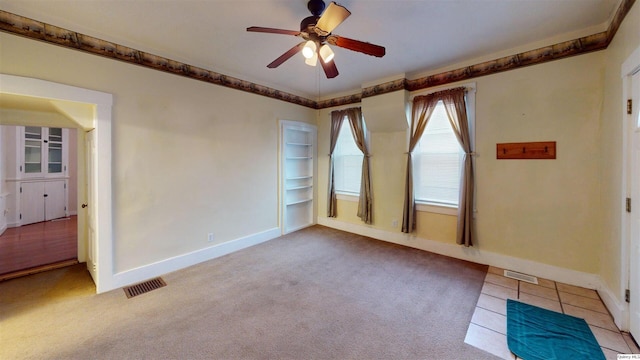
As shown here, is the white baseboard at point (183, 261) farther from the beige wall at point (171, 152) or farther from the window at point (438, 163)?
the window at point (438, 163)

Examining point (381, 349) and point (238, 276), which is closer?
point (381, 349)

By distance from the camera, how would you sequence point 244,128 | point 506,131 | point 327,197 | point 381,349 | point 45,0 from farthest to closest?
point 327,197, point 244,128, point 506,131, point 45,0, point 381,349

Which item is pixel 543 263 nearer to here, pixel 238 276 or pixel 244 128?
pixel 238 276

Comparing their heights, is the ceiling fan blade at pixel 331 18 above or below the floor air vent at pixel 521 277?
above

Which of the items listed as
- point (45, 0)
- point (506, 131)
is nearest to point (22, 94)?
point (45, 0)

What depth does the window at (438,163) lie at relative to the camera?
3588mm

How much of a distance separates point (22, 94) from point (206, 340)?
2777mm

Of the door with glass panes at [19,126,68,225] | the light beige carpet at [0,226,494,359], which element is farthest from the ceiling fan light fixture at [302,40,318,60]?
the door with glass panes at [19,126,68,225]

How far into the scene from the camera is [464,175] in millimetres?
3344

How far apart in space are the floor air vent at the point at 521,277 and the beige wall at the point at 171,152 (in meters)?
3.63

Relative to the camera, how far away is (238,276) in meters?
3.00

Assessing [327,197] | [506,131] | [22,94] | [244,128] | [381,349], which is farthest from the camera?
[327,197]

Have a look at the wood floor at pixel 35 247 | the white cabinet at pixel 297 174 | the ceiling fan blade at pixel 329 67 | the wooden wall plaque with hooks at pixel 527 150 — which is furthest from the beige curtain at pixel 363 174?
the wood floor at pixel 35 247

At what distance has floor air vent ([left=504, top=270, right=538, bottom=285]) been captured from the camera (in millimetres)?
2828
